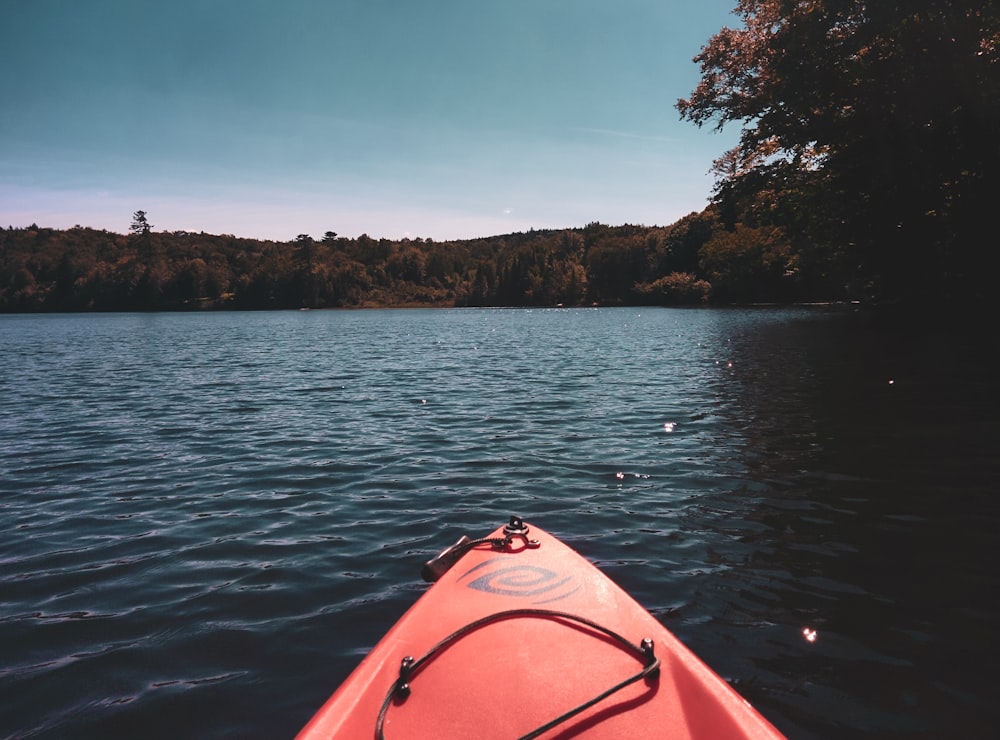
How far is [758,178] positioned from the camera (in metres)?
31.9

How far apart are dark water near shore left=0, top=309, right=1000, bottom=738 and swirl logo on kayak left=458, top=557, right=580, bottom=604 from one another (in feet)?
3.98

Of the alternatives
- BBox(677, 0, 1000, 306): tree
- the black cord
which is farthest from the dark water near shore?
BBox(677, 0, 1000, 306): tree

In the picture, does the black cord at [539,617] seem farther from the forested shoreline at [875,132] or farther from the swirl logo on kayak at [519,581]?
the forested shoreline at [875,132]

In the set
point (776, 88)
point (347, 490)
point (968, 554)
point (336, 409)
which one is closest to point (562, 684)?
point (968, 554)

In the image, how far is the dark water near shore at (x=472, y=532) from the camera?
4629mm

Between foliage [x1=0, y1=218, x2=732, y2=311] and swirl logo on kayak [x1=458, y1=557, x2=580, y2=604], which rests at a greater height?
foliage [x1=0, y1=218, x2=732, y2=311]

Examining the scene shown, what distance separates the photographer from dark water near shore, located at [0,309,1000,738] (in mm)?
4629

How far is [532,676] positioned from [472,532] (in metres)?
4.20

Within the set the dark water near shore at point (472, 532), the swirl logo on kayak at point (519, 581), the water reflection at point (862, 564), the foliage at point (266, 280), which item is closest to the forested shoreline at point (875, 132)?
the dark water near shore at point (472, 532)

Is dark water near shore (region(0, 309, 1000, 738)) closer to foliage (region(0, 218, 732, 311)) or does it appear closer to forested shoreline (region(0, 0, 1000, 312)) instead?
forested shoreline (region(0, 0, 1000, 312))

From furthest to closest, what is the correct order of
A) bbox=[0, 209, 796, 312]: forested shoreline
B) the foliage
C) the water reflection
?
the foliage, bbox=[0, 209, 796, 312]: forested shoreline, the water reflection

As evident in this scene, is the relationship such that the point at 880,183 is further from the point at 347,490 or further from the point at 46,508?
the point at 46,508

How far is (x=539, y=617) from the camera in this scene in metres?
4.33

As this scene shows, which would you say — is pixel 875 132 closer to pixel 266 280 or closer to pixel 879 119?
pixel 879 119
